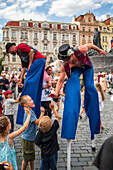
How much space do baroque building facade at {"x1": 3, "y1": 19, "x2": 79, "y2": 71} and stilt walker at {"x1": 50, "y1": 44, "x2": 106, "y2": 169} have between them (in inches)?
2072

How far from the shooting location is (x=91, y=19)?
64125mm

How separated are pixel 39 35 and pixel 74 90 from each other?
2290 inches

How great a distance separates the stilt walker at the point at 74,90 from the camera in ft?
12.0

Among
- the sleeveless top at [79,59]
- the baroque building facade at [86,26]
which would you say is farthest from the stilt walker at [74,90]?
the baroque building facade at [86,26]

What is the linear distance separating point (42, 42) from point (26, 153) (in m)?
58.2

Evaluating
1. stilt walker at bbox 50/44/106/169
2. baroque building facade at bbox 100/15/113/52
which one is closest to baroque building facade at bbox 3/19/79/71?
baroque building facade at bbox 100/15/113/52

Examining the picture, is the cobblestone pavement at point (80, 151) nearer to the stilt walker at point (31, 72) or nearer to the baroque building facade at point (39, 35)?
the stilt walker at point (31, 72)

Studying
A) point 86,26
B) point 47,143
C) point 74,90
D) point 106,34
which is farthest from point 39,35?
point 47,143

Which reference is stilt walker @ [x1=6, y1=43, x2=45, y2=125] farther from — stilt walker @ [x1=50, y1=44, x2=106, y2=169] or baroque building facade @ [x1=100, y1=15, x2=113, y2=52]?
baroque building facade @ [x1=100, y1=15, x2=113, y2=52]

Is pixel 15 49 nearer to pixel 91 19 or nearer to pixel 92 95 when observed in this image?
pixel 92 95

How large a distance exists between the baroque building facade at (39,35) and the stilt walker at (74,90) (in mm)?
52638

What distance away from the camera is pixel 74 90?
378 centimetres

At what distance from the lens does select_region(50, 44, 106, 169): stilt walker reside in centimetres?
367

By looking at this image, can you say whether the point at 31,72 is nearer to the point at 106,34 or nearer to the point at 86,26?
the point at 106,34
